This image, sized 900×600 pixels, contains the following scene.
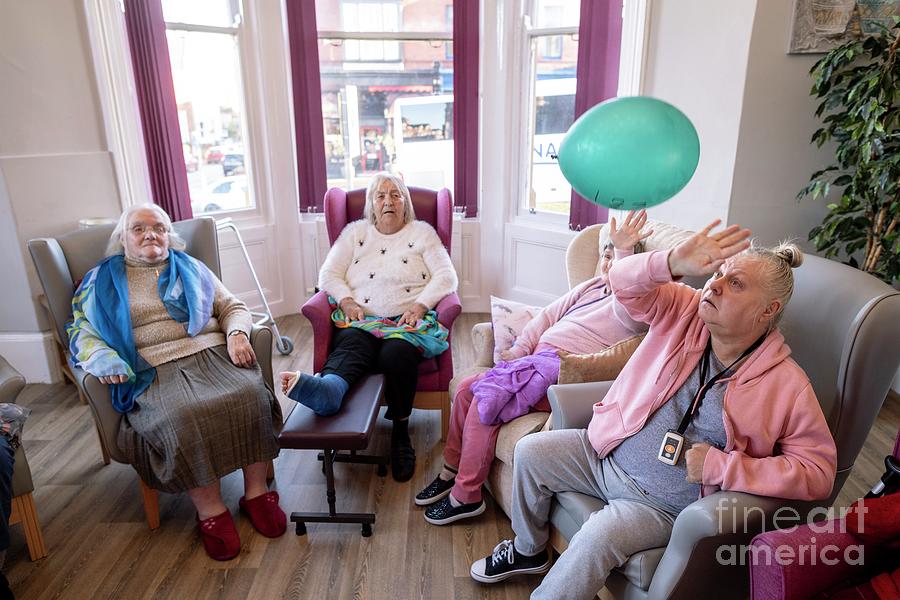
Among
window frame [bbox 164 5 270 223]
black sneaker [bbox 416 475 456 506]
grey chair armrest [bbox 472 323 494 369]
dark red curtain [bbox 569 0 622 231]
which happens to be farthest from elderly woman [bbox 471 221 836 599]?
window frame [bbox 164 5 270 223]

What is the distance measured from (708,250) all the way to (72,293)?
7.42ft

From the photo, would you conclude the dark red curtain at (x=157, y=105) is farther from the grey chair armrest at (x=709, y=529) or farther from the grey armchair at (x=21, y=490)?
the grey chair armrest at (x=709, y=529)

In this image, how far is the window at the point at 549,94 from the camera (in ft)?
12.4

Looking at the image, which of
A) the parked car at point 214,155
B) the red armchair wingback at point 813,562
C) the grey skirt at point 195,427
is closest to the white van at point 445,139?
the parked car at point 214,155

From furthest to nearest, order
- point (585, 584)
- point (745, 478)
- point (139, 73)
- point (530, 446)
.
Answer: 1. point (139, 73)
2. point (530, 446)
3. point (585, 584)
4. point (745, 478)

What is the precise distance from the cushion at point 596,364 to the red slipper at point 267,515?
45.5 inches

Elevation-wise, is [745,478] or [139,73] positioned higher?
[139,73]

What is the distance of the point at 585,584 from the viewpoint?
150 centimetres

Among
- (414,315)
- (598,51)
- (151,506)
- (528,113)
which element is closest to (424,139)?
(528,113)

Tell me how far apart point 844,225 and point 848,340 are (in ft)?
4.80

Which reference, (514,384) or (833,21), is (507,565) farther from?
(833,21)

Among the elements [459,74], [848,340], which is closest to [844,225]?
[848,340]

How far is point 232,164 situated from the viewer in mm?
4039

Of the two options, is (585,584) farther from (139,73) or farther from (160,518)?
(139,73)
